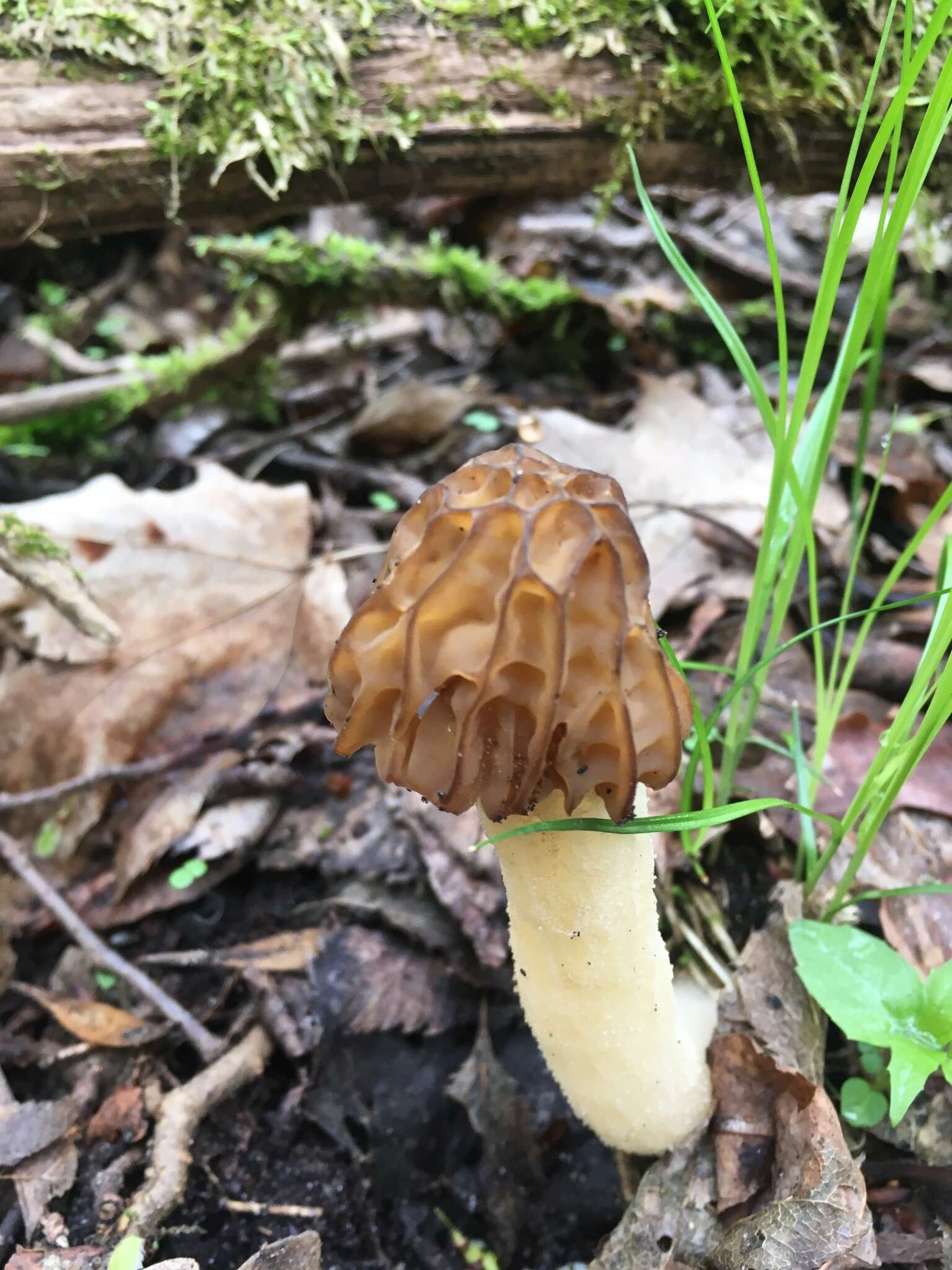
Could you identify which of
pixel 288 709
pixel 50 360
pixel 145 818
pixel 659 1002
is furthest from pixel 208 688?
pixel 50 360

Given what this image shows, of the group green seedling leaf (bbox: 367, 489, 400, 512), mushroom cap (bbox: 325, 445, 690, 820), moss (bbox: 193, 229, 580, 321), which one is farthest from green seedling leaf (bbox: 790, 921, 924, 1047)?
moss (bbox: 193, 229, 580, 321)

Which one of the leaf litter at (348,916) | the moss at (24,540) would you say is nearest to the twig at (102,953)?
the leaf litter at (348,916)

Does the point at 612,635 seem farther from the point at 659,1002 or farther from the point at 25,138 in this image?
the point at 25,138

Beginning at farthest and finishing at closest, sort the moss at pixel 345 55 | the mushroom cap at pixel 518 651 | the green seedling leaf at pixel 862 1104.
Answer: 1. the moss at pixel 345 55
2. the green seedling leaf at pixel 862 1104
3. the mushroom cap at pixel 518 651

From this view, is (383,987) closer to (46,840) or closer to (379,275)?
(46,840)

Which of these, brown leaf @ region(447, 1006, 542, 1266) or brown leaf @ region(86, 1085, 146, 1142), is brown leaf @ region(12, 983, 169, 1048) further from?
brown leaf @ region(447, 1006, 542, 1266)

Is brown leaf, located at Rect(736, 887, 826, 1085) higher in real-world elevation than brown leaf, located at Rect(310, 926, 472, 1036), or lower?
higher

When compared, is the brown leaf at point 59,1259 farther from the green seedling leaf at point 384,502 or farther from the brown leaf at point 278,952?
the green seedling leaf at point 384,502
